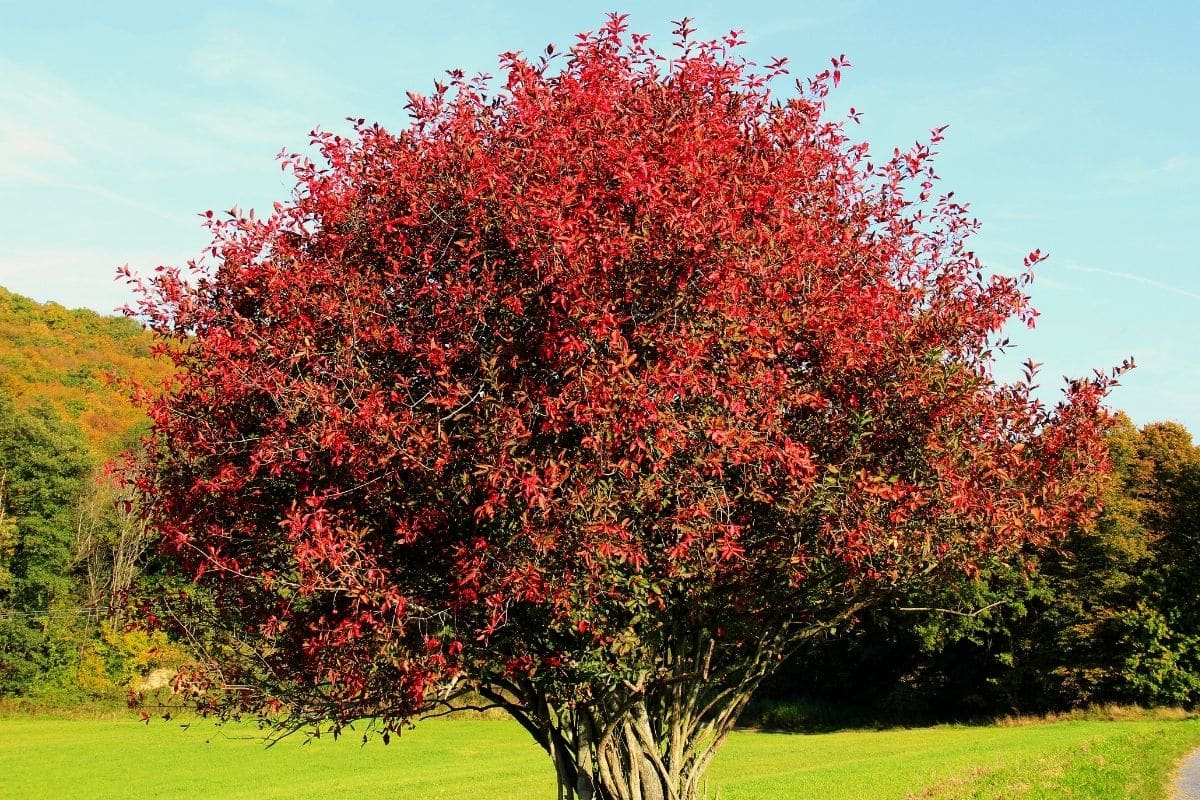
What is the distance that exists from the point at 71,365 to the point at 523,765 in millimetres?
71106

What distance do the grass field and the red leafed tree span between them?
34.2ft

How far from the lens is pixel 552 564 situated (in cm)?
730

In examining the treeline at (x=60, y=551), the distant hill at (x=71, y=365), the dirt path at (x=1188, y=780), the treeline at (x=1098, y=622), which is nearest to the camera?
the dirt path at (x=1188, y=780)

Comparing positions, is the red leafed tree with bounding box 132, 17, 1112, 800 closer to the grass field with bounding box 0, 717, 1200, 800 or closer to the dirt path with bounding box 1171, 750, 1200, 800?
the grass field with bounding box 0, 717, 1200, 800

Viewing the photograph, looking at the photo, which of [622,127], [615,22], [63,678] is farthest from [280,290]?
[63,678]

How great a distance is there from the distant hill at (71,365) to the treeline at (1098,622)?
209 ft

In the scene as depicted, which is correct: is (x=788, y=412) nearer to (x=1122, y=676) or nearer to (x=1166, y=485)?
(x=1122, y=676)

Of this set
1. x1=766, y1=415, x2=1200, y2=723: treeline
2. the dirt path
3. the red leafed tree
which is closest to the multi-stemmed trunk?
the red leafed tree

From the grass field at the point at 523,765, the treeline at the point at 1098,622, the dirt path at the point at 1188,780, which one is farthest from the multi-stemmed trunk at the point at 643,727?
the treeline at the point at 1098,622

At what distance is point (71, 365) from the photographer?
94.0 m

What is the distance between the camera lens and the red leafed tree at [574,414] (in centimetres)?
726

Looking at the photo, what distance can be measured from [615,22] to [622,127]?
4.38 feet

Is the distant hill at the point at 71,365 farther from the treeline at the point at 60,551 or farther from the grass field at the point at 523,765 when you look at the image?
the grass field at the point at 523,765

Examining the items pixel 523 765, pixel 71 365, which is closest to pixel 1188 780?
pixel 523 765
